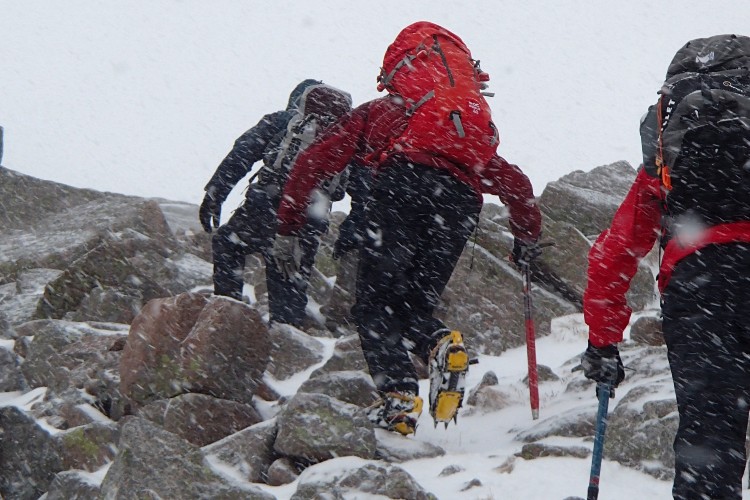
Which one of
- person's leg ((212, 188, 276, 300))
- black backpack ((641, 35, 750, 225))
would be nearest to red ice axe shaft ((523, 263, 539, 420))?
person's leg ((212, 188, 276, 300))

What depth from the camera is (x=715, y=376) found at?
330 cm

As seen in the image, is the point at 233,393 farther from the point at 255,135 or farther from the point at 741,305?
the point at 741,305

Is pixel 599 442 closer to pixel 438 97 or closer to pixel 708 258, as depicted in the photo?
pixel 708 258

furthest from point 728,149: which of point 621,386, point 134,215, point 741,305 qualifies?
point 134,215

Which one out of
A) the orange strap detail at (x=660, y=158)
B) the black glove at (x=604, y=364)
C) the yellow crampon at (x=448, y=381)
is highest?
the orange strap detail at (x=660, y=158)

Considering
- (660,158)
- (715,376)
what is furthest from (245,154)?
(715,376)

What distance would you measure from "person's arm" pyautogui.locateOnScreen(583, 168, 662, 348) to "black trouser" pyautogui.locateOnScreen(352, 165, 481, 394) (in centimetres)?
164

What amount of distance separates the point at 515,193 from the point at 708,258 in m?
2.91

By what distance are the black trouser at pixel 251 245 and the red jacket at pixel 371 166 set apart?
6.72ft

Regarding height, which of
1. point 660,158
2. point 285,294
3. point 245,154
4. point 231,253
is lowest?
point 285,294

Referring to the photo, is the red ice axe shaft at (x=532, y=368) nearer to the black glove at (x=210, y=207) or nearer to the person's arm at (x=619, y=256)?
the person's arm at (x=619, y=256)

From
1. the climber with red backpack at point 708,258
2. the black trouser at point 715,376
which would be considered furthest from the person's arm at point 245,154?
the black trouser at point 715,376

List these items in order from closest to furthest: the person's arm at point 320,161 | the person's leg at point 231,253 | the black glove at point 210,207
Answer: the person's arm at point 320,161
the person's leg at point 231,253
the black glove at point 210,207

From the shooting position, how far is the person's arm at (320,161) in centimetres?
609
